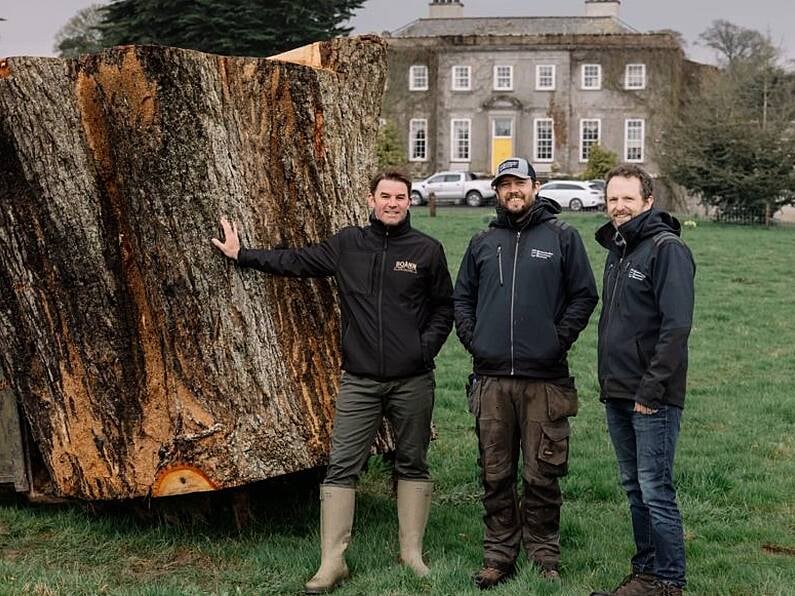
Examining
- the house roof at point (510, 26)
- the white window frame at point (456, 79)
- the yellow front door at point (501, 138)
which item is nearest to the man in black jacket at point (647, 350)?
the yellow front door at point (501, 138)

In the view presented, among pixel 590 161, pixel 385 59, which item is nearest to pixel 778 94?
pixel 590 161

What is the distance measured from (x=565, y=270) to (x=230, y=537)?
242cm

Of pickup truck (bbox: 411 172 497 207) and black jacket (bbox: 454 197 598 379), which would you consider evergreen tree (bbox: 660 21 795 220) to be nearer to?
pickup truck (bbox: 411 172 497 207)

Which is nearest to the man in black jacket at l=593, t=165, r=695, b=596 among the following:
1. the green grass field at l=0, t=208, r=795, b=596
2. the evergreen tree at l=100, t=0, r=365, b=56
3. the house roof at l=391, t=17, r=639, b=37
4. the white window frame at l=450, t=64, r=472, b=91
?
the green grass field at l=0, t=208, r=795, b=596

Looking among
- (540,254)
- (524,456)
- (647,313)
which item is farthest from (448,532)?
(647,313)

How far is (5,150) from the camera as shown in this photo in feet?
18.4

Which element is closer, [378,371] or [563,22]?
[378,371]

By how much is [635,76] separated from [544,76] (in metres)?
4.70

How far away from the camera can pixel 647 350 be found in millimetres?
4973

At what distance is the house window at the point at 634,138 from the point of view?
57.8m

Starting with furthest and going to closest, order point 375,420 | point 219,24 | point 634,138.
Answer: point 634,138 → point 219,24 → point 375,420

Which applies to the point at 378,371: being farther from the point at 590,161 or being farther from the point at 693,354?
the point at 590,161

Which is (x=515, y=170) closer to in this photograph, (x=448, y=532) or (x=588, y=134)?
(x=448, y=532)

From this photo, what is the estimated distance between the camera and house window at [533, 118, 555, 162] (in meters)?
58.3
